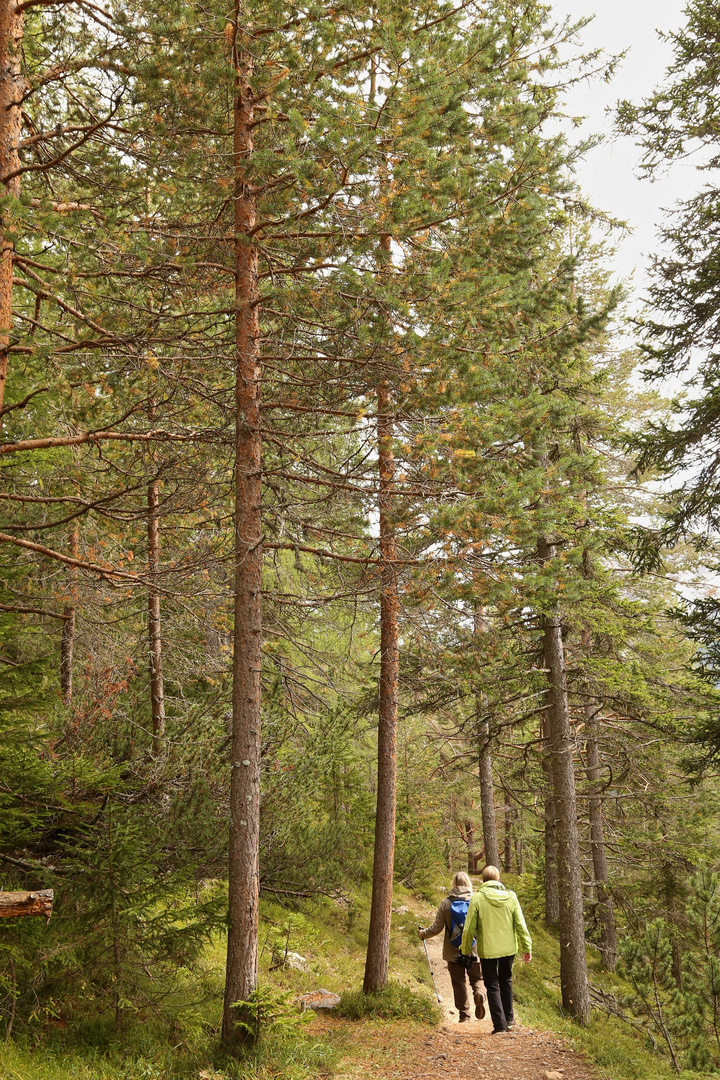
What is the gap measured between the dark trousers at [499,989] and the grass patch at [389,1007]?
2729mm

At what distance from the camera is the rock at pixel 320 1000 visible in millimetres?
9953

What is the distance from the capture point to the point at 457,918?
8891 mm

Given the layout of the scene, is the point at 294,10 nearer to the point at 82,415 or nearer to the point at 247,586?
the point at 82,415

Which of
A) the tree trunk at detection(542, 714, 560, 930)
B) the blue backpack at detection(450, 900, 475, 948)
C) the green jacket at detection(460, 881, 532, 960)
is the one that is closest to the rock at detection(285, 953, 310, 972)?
the blue backpack at detection(450, 900, 475, 948)

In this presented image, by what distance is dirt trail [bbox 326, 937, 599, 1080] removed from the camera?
27.0 ft

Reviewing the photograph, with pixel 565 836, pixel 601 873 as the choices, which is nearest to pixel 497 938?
pixel 565 836

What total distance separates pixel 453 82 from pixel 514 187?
1.44 metres

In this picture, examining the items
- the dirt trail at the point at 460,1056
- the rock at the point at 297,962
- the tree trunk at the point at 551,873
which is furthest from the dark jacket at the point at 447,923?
the tree trunk at the point at 551,873

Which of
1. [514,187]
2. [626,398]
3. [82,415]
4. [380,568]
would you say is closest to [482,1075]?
[380,568]

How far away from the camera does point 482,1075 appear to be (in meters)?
8.41

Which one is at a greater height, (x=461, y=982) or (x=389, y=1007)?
(x=461, y=982)

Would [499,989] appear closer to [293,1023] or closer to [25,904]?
[293,1023]

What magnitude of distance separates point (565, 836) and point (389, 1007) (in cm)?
396

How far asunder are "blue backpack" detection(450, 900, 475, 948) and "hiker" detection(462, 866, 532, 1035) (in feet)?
2.39
